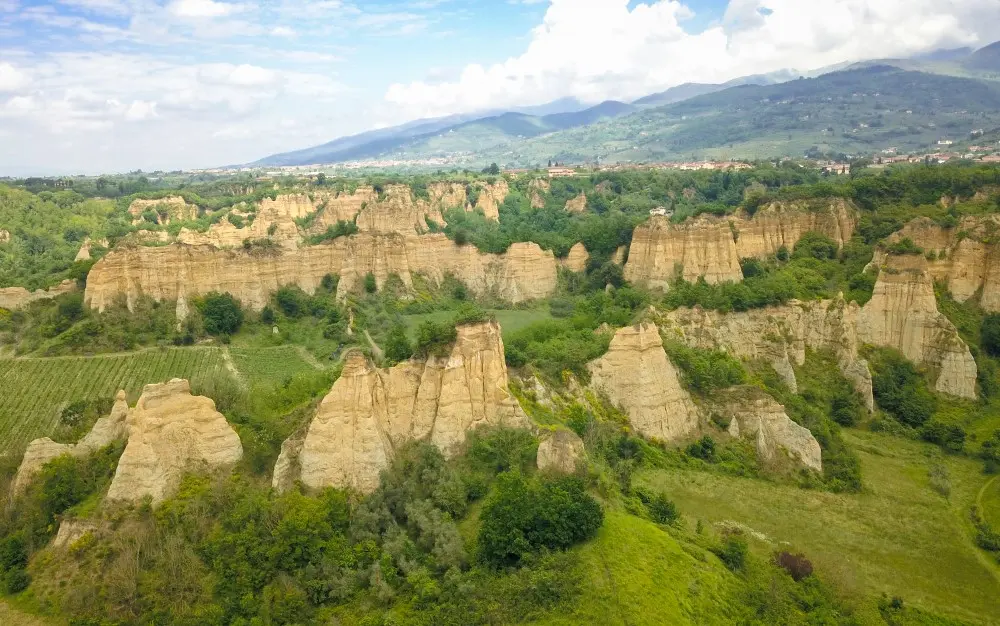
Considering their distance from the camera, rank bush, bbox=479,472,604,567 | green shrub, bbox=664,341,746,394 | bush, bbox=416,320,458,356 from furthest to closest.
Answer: green shrub, bbox=664,341,746,394 → bush, bbox=416,320,458,356 → bush, bbox=479,472,604,567

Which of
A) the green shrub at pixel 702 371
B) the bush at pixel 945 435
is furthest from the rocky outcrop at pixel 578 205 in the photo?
the bush at pixel 945 435

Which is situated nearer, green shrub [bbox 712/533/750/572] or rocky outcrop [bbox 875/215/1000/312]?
green shrub [bbox 712/533/750/572]

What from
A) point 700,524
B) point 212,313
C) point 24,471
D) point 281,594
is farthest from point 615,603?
point 212,313

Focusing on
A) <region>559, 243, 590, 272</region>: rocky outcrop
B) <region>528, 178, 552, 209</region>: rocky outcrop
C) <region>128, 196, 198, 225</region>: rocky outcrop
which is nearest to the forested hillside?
<region>559, 243, 590, 272</region>: rocky outcrop

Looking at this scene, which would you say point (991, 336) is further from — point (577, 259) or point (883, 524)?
point (577, 259)

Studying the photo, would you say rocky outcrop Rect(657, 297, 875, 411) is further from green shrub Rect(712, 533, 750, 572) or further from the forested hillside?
green shrub Rect(712, 533, 750, 572)

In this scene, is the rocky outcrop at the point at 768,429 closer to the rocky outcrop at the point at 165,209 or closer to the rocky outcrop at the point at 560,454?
the rocky outcrop at the point at 560,454

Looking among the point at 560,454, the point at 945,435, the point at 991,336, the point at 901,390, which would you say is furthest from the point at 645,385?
the point at 991,336
